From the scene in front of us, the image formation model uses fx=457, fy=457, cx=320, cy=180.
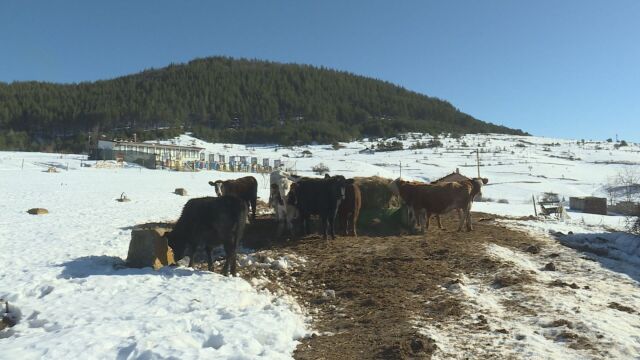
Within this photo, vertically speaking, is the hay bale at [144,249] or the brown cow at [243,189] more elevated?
the brown cow at [243,189]

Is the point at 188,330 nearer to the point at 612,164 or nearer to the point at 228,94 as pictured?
the point at 612,164

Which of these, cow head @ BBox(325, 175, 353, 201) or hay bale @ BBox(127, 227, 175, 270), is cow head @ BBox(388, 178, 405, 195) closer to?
cow head @ BBox(325, 175, 353, 201)

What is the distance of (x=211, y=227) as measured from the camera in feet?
33.2

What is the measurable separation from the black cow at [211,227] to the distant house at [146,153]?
158 ft

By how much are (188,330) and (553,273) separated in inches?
330

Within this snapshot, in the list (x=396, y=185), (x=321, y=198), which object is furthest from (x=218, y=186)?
(x=396, y=185)

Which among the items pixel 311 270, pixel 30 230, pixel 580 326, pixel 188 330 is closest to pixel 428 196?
pixel 311 270

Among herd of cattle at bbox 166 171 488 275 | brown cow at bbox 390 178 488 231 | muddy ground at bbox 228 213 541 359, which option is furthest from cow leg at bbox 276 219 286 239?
brown cow at bbox 390 178 488 231

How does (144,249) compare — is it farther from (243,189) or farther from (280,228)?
(243,189)

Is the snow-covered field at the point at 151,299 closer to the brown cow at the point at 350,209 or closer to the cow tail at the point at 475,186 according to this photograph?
the cow tail at the point at 475,186

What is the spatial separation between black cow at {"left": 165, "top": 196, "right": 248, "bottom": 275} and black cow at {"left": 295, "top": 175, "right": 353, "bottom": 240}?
146 inches

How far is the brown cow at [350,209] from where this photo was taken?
14.4 metres

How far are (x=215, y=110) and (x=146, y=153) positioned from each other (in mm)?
94903

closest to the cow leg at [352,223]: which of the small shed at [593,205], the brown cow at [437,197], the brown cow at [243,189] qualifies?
the brown cow at [437,197]
